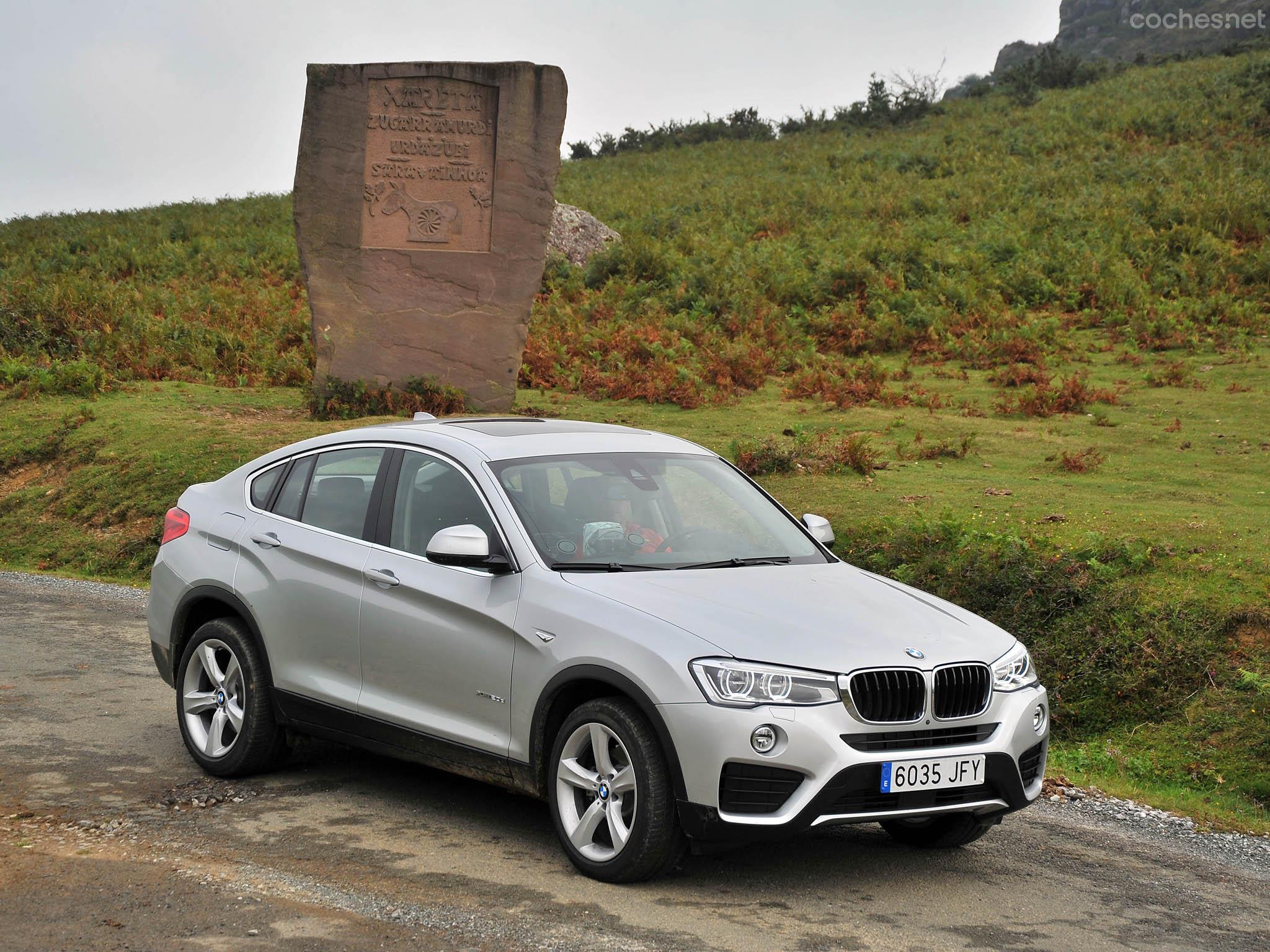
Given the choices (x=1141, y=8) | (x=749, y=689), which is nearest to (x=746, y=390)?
(x=749, y=689)

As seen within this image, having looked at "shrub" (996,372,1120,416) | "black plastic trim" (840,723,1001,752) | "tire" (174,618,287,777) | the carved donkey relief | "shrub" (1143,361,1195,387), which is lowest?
"tire" (174,618,287,777)

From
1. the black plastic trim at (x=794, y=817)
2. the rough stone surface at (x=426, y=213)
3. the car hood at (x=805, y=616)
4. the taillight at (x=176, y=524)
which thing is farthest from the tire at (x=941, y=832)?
the rough stone surface at (x=426, y=213)

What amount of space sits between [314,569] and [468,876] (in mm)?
1741

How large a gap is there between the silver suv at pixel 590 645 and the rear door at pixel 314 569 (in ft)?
0.04

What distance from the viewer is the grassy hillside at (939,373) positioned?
8.45 m

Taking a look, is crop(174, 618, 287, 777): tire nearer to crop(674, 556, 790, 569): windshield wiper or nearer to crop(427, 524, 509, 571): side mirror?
crop(427, 524, 509, 571): side mirror

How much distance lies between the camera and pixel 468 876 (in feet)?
16.5

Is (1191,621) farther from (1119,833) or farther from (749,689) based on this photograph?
(749,689)

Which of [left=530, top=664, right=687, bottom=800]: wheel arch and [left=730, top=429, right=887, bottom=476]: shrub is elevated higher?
[left=730, top=429, right=887, bottom=476]: shrub

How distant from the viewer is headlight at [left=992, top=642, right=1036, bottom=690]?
5094 mm

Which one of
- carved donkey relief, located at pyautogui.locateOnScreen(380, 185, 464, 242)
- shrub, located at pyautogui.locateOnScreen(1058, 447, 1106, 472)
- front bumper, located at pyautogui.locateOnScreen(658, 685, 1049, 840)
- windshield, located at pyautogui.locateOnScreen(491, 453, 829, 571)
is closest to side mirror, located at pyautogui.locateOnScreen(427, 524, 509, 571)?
windshield, located at pyautogui.locateOnScreen(491, 453, 829, 571)

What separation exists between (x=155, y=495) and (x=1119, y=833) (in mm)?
11155

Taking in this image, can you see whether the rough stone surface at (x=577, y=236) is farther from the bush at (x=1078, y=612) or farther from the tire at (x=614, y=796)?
the tire at (x=614, y=796)

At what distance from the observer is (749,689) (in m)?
4.64
